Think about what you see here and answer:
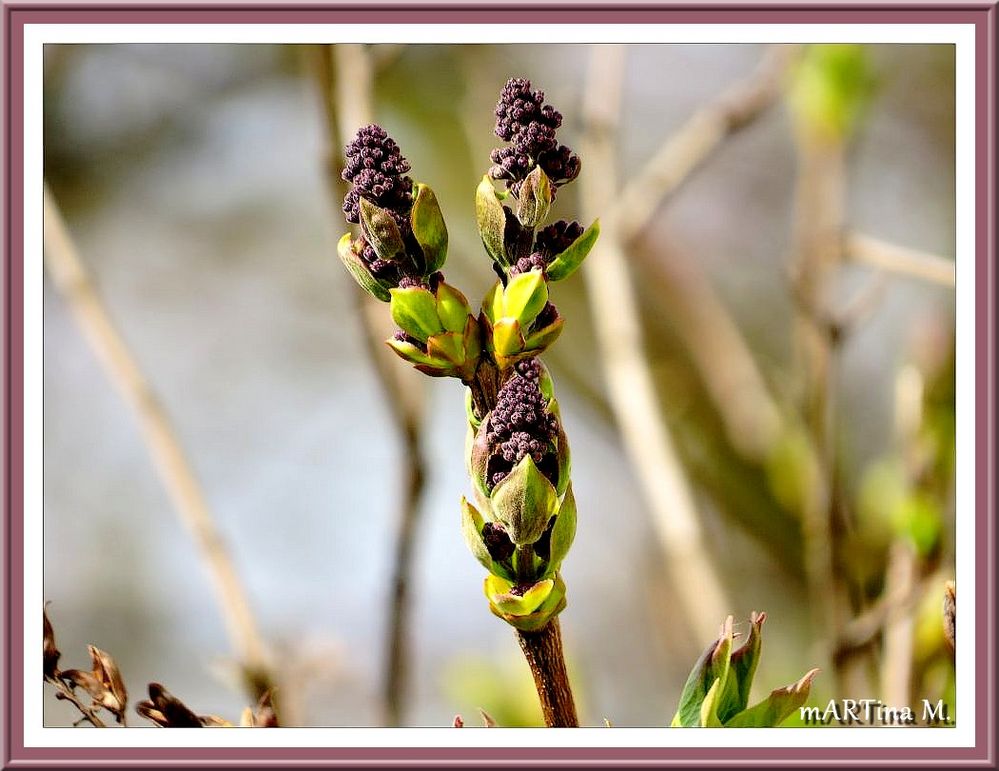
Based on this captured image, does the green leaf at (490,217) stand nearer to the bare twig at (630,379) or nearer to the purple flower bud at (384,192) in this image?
the purple flower bud at (384,192)

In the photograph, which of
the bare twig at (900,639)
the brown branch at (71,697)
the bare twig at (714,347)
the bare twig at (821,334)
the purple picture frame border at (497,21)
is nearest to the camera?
the brown branch at (71,697)

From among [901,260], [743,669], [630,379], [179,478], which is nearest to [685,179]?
[630,379]

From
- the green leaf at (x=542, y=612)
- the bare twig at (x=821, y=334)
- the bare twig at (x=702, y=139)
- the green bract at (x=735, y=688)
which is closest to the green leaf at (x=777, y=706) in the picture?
the green bract at (x=735, y=688)

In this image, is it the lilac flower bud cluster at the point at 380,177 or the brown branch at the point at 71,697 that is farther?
the brown branch at the point at 71,697

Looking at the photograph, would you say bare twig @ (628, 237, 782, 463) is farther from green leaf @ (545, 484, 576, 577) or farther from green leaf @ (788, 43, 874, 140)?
green leaf @ (545, 484, 576, 577)

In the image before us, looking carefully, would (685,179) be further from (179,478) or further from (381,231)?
(381,231)

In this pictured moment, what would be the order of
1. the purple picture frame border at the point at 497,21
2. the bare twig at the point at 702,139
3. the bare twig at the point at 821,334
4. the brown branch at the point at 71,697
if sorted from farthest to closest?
the bare twig at the point at 702,139 < the bare twig at the point at 821,334 < the purple picture frame border at the point at 497,21 < the brown branch at the point at 71,697

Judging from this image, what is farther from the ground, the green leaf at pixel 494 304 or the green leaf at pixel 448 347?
the green leaf at pixel 494 304
